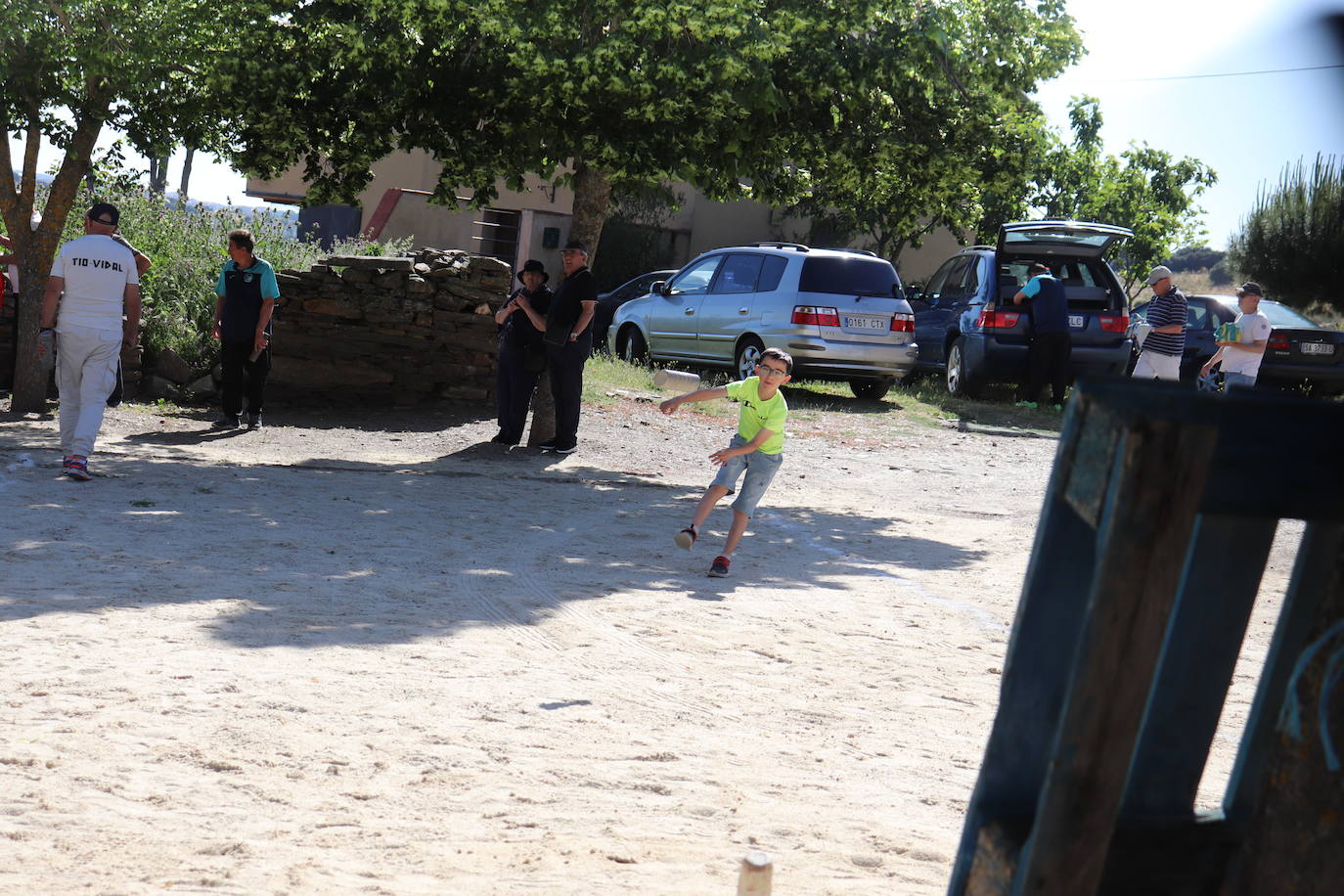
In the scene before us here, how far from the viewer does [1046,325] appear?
54.7ft

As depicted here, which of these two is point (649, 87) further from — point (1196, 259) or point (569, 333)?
point (1196, 259)

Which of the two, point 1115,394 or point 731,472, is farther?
point 731,472

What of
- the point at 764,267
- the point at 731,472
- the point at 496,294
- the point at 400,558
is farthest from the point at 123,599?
the point at 764,267

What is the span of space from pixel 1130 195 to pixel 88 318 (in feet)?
105

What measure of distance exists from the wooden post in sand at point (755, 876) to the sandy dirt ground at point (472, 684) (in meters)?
1.00

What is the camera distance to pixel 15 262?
1199 cm

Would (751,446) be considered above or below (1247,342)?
below

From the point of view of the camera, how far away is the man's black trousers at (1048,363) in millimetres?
16766

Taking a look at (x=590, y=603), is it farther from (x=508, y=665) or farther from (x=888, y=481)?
(x=888, y=481)

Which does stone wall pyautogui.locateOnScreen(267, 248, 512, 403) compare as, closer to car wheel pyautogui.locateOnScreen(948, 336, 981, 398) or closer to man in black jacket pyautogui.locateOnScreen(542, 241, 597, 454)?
man in black jacket pyautogui.locateOnScreen(542, 241, 597, 454)

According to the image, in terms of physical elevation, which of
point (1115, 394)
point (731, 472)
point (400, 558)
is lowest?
point (400, 558)

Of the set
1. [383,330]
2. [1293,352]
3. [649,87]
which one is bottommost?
[383,330]

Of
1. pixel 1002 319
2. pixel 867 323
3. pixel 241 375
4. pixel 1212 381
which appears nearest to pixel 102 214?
pixel 241 375

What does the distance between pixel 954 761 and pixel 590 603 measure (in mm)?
2395
